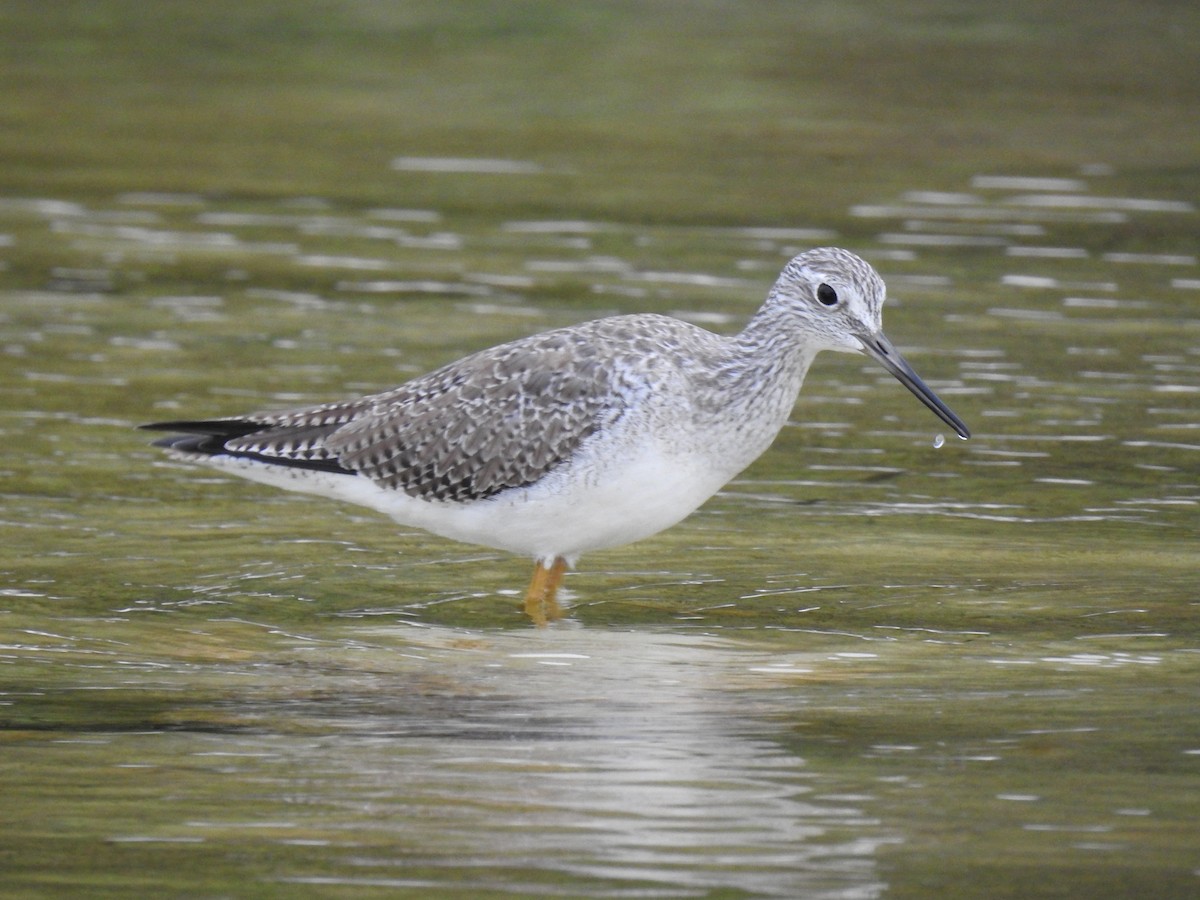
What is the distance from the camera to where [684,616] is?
9.38 m

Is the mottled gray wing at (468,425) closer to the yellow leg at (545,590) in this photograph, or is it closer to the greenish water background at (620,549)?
the yellow leg at (545,590)

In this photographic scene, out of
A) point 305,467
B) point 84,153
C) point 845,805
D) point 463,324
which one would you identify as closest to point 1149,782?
point 845,805

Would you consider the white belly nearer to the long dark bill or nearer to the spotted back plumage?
the spotted back plumage

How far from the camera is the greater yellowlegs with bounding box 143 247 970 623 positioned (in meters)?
9.16

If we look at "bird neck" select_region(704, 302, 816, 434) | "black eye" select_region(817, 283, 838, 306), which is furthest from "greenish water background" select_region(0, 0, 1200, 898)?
"black eye" select_region(817, 283, 838, 306)

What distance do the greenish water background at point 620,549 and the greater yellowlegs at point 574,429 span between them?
432mm

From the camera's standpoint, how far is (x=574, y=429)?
926cm

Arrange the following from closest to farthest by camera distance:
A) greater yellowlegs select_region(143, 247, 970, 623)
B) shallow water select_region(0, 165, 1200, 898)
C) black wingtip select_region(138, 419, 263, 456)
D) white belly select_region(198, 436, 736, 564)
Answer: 1. shallow water select_region(0, 165, 1200, 898)
2. white belly select_region(198, 436, 736, 564)
3. greater yellowlegs select_region(143, 247, 970, 623)
4. black wingtip select_region(138, 419, 263, 456)

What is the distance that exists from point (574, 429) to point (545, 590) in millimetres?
809

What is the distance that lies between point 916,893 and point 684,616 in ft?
10.8

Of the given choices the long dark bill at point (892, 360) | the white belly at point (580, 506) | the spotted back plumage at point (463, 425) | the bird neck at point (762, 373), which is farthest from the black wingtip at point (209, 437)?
the long dark bill at point (892, 360)

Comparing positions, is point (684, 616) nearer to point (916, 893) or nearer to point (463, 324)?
point (916, 893)

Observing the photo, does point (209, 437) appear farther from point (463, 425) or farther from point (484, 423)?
point (484, 423)

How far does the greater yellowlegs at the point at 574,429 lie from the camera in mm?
9156
